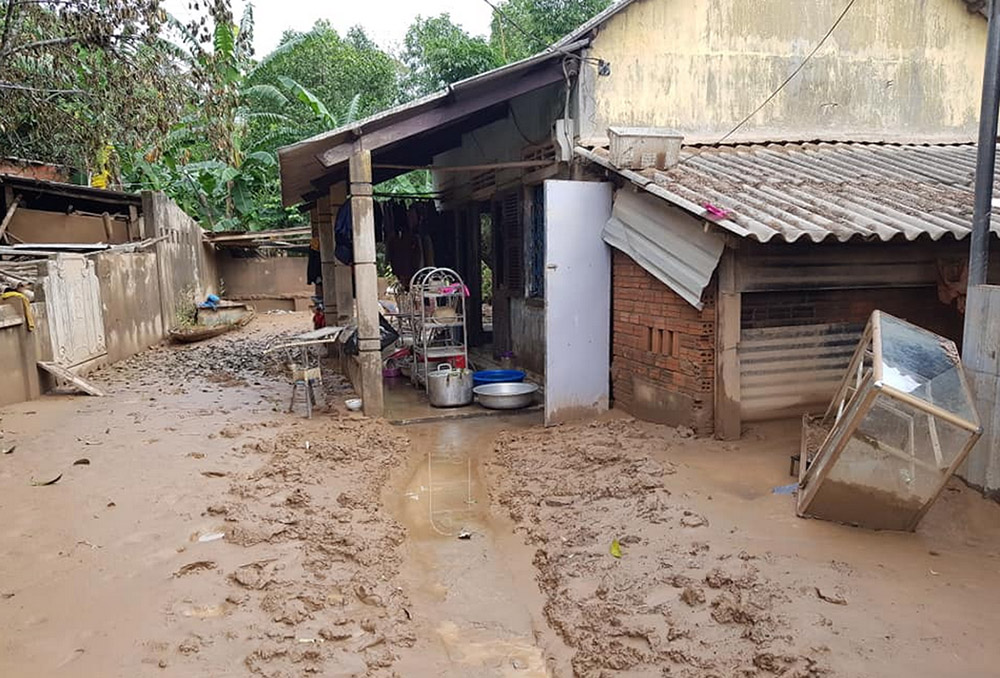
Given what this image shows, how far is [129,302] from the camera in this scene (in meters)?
12.5

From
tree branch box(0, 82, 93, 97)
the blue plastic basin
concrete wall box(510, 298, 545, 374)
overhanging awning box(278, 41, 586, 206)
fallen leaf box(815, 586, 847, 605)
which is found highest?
tree branch box(0, 82, 93, 97)

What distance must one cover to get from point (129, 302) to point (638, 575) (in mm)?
11556

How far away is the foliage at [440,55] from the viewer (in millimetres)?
16969

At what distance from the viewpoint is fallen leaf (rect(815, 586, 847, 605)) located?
11.4 ft

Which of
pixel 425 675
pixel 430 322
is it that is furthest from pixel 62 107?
pixel 425 675

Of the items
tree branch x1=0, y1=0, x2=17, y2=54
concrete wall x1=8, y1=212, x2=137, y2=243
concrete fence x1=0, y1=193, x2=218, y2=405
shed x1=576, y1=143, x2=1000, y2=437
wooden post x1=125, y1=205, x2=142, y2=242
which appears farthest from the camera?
wooden post x1=125, y1=205, x2=142, y2=242

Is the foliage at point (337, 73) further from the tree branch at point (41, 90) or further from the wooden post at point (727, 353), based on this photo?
the wooden post at point (727, 353)

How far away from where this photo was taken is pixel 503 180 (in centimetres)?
1010

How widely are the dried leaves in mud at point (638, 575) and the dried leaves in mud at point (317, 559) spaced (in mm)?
1034

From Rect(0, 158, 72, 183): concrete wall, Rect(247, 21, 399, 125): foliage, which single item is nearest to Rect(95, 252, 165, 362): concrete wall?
Rect(0, 158, 72, 183): concrete wall

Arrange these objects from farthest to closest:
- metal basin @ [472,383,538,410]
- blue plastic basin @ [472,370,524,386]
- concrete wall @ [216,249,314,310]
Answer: concrete wall @ [216,249,314,310], blue plastic basin @ [472,370,524,386], metal basin @ [472,383,538,410]

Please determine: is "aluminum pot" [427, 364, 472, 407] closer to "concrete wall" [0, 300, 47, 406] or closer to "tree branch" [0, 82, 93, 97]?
"concrete wall" [0, 300, 47, 406]

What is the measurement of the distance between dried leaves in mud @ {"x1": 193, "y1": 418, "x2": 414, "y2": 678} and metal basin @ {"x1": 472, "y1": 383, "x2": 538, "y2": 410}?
1.89 m

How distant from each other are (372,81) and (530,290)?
606 inches
